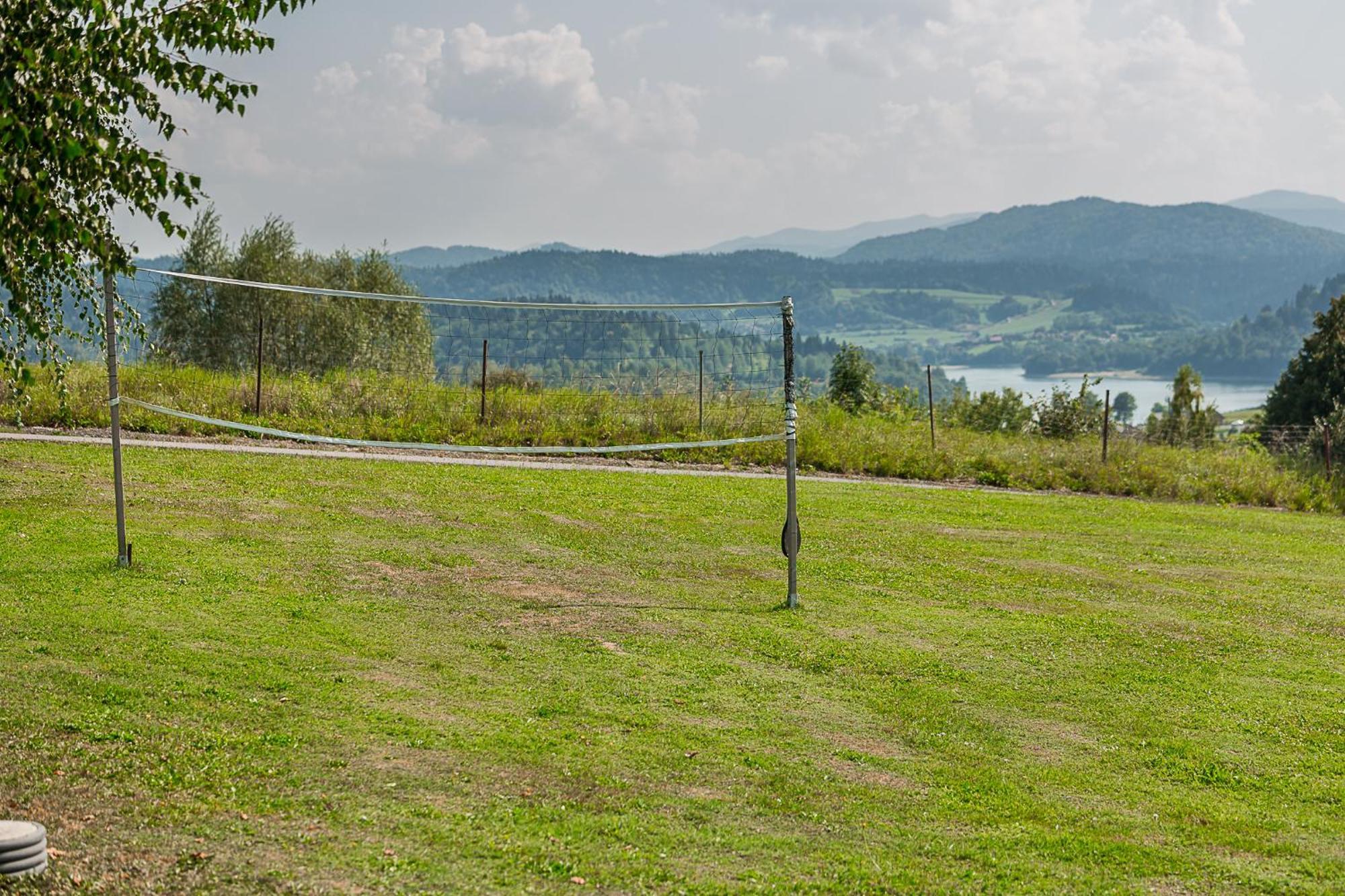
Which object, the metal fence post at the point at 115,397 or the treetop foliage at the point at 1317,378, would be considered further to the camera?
the treetop foliage at the point at 1317,378

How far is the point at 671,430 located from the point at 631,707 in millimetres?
16026

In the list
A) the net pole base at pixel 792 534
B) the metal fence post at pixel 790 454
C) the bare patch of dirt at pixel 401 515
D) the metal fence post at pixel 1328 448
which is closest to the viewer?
the metal fence post at pixel 790 454

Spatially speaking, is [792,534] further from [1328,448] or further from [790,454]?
[1328,448]

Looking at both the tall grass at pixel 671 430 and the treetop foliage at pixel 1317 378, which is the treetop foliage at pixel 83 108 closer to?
the tall grass at pixel 671 430

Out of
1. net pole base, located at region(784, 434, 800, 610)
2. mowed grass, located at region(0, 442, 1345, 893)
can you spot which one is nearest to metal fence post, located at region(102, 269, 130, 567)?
mowed grass, located at region(0, 442, 1345, 893)

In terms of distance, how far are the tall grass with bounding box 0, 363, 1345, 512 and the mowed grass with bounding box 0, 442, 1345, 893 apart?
24.4 ft

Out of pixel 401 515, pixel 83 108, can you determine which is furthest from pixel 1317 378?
pixel 83 108

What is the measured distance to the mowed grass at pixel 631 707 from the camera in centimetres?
596

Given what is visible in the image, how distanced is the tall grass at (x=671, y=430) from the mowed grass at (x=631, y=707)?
7.43 meters

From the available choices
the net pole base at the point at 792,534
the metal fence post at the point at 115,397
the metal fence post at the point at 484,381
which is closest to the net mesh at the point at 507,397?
the metal fence post at the point at 484,381

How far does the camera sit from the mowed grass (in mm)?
5957

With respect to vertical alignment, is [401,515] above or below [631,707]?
above

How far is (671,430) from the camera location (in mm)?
24031

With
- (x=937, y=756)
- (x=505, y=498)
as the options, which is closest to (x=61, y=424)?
(x=505, y=498)
